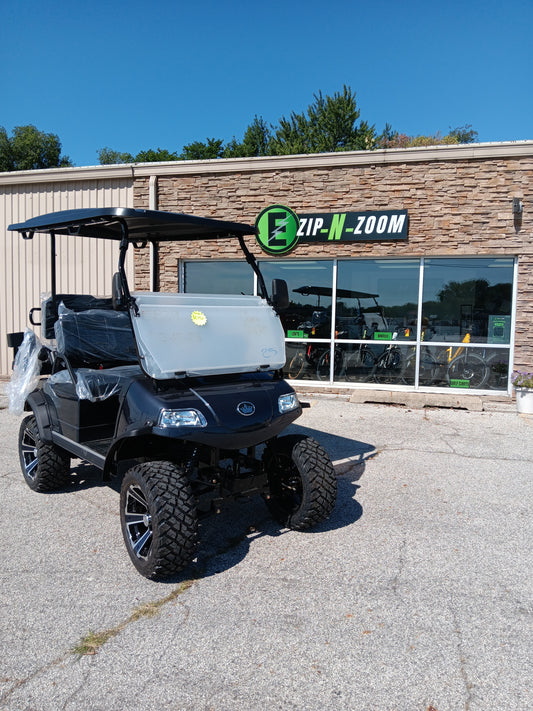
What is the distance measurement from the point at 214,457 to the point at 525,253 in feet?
25.2

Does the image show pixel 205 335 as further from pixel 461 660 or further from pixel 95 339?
pixel 461 660

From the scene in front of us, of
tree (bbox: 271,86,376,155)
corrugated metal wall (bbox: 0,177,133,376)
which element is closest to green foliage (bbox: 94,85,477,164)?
tree (bbox: 271,86,376,155)

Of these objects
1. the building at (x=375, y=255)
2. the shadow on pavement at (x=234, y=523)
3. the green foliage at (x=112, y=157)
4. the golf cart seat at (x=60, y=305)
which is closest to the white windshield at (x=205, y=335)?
the shadow on pavement at (x=234, y=523)

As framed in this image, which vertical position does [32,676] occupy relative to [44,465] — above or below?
below

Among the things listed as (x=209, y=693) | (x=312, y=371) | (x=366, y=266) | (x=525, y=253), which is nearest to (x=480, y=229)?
(x=525, y=253)

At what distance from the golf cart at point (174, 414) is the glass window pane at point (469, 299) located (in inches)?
229

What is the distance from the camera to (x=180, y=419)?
3330 mm

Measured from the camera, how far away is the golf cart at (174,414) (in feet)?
10.9

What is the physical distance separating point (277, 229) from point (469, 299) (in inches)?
149

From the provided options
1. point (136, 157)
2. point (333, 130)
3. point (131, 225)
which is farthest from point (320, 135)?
point (131, 225)

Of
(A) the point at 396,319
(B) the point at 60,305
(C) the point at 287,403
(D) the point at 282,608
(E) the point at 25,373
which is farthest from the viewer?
(A) the point at 396,319

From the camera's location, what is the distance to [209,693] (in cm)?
231

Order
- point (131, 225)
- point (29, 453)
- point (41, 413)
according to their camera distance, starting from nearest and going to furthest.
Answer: point (131, 225) → point (41, 413) → point (29, 453)

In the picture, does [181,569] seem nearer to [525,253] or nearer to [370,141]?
[525,253]
